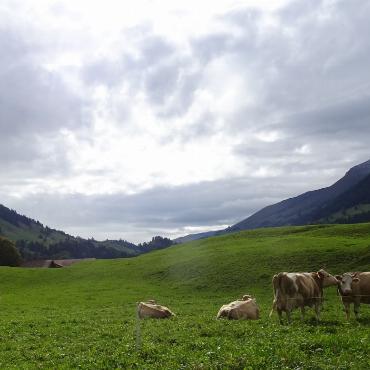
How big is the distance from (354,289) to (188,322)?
9.83 metres

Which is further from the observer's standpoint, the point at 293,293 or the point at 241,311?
the point at 241,311

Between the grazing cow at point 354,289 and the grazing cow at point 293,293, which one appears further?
the grazing cow at point 354,289

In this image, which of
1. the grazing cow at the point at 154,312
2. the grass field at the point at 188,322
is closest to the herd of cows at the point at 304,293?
the grass field at the point at 188,322

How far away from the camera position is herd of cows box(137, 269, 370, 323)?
24.9m

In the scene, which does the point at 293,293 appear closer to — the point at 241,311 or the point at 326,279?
the point at 241,311

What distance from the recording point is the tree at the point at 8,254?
449 feet

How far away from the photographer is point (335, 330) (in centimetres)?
2011

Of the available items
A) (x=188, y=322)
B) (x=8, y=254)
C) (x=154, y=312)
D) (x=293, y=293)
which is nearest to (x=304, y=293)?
(x=293, y=293)

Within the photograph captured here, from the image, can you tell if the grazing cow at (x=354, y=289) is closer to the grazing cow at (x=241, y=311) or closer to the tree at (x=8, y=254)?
the grazing cow at (x=241, y=311)

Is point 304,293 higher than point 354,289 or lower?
higher

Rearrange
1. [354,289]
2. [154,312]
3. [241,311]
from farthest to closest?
[154,312] → [241,311] → [354,289]

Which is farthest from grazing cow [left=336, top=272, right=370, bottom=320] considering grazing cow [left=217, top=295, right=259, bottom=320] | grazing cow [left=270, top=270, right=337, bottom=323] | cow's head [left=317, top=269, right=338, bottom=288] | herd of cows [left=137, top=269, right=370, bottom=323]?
grazing cow [left=217, top=295, right=259, bottom=320]

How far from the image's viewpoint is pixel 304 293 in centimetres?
2530

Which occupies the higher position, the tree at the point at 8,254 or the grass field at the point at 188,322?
the tree at the point at 8,254
